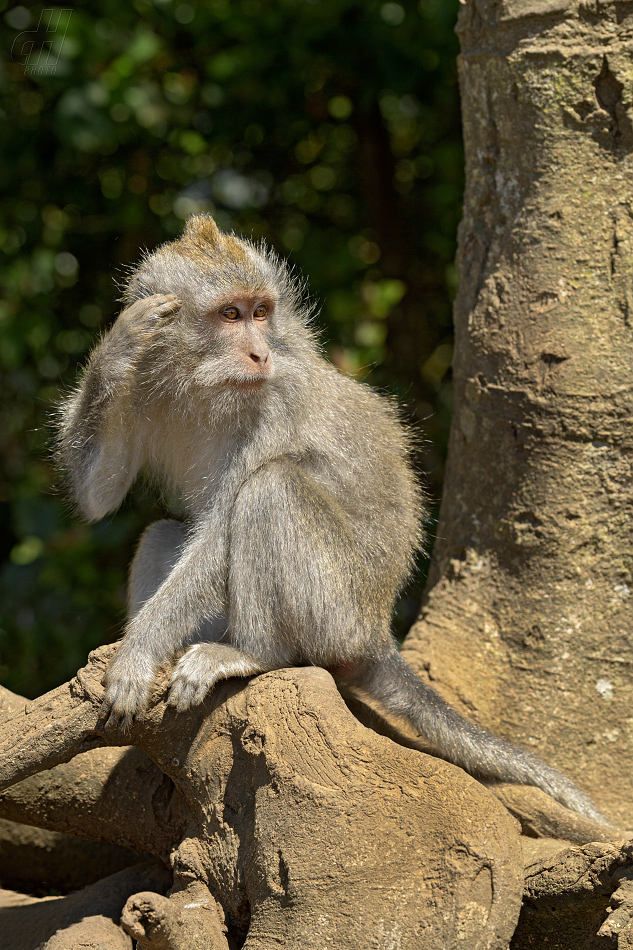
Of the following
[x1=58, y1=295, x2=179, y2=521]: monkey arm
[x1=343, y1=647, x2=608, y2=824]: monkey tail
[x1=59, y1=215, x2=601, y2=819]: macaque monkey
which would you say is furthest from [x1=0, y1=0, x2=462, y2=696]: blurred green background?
[x1=343, y1=647, x2=608, y2=824]: monkey tail

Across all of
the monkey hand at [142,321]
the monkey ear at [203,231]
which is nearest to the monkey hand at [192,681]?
the monkey hand at [142,321]

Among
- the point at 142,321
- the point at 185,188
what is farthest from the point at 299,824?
the point at 185,188

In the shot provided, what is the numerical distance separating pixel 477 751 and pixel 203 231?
235cm

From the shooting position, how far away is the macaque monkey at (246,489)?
3.59 meters

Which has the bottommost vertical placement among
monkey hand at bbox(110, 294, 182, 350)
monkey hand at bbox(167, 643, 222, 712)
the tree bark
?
the tree bark

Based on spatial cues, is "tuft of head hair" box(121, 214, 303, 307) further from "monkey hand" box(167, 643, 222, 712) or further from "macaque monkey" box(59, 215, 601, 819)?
"monkey hand" box(167, 643, 222, 712)

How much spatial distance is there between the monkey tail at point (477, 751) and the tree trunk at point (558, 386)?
35 centimetres

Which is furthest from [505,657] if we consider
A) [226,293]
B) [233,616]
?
[226,293]

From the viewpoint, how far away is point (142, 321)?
3729 millimetres

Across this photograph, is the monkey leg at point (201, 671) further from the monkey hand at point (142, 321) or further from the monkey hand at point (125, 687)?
the monkey hand at point (142, 321)

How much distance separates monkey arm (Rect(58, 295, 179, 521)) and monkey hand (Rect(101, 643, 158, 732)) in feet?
2.87

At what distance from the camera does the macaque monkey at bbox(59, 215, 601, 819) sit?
3586 mm

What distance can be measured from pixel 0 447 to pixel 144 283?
365 cm

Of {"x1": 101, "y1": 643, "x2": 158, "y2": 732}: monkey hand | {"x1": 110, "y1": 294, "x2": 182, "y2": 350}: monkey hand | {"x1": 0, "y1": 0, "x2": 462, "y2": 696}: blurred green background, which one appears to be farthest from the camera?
{"x1": 0, "y1": 0, "x2": 462, "y2": 696}: blurred green background
